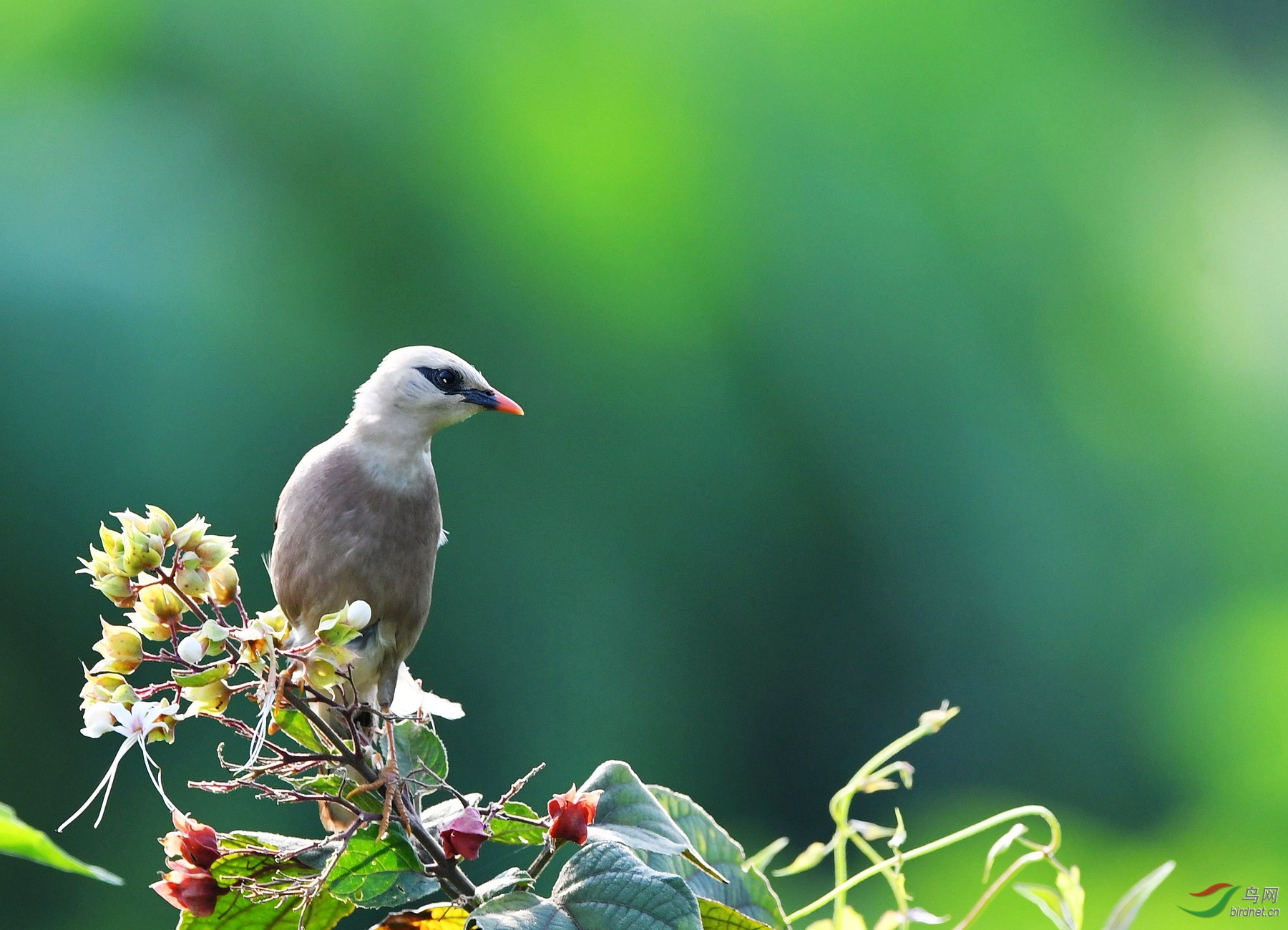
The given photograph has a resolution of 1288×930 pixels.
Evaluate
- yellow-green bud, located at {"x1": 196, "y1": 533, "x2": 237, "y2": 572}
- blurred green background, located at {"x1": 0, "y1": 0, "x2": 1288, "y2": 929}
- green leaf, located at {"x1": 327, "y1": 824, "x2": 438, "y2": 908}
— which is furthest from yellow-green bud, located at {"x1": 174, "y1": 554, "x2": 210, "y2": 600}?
blurred green background, located at {"x1": 0, "y1": 0, "x2": 1288, "y2": 929}

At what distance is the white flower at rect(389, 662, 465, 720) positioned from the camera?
669mm

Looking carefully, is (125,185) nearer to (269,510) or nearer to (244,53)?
(244,53)

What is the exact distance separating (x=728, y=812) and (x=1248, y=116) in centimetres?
202

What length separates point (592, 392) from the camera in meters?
2.26

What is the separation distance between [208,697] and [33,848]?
Answer: 0.61 feet

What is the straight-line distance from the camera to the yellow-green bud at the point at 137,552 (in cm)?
42

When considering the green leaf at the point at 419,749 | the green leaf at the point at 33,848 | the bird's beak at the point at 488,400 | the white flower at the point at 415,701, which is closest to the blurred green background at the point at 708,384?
the white flower at the point at 415,701

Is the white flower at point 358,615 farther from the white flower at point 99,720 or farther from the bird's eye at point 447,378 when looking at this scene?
the bird's eye at point 447,378

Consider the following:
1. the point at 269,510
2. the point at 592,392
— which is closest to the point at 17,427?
the point at 269,510

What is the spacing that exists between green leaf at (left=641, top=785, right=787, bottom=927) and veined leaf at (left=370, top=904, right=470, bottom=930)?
0.29 feet

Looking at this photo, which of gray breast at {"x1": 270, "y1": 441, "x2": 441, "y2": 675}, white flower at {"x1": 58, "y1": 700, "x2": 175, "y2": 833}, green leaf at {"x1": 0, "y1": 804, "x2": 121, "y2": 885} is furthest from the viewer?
gray breast at {"x1": 270, "y1": 441, "x2": 441, "y2": 675}

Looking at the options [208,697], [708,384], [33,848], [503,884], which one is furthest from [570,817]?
Result: [708,384]

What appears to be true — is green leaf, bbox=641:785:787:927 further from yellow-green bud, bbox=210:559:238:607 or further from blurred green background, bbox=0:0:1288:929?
blurred green background, bbox=0:0:1288:929

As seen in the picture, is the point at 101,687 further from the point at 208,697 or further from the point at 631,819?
the point at 631,819
